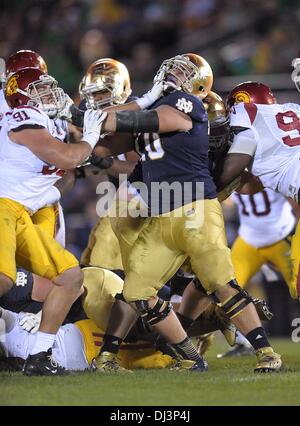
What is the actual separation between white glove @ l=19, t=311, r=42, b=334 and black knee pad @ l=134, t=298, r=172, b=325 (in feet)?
1.99

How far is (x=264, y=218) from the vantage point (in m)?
7.38

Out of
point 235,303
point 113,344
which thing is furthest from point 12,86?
point 235,303

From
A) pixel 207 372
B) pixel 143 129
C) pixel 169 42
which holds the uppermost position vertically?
pixel 169 42

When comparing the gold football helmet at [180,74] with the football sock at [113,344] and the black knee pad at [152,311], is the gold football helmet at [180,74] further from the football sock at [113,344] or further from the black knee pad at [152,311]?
the football sock at [113,344]

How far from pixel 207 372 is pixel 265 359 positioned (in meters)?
0.33

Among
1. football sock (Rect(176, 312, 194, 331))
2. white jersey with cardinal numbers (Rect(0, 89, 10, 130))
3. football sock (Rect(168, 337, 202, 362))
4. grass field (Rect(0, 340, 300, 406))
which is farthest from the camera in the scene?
football sock (Rect(176, 312, 194, 331))

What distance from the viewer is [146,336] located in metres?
5.48

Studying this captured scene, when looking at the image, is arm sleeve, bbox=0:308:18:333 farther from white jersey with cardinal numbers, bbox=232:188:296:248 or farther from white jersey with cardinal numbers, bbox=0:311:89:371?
white jersey with cardinal numbers, bbox=232:188:296:248

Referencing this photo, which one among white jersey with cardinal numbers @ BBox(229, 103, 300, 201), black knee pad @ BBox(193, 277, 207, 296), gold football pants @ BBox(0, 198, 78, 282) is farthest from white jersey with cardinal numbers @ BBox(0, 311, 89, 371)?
white jersey with cardinal numbers @ BBox(229, 103, 300, 201)

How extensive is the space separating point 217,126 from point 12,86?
3.91ft

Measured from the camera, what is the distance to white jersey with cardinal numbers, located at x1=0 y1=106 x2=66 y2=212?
4965 millimetres

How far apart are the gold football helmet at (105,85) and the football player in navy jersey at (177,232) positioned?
3.33 feet

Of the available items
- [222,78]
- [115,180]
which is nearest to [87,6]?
[222,78]

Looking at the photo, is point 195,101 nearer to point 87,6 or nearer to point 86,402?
point 86,402
